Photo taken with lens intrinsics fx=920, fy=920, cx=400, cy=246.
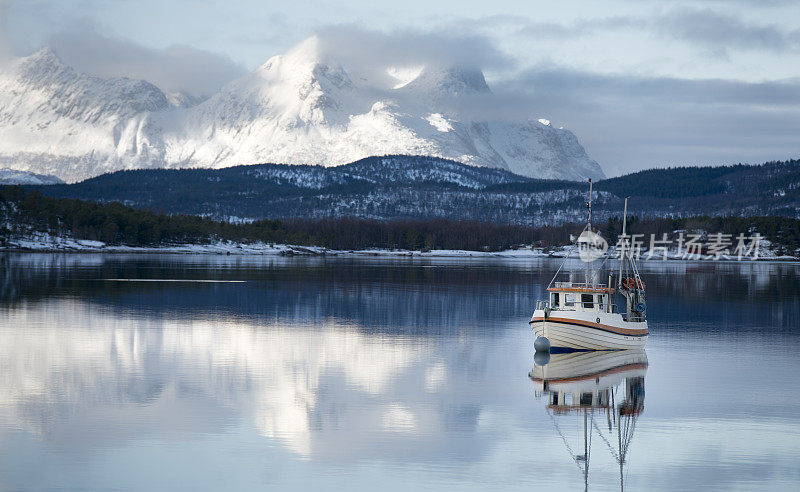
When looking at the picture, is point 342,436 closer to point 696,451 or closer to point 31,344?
point 696,451

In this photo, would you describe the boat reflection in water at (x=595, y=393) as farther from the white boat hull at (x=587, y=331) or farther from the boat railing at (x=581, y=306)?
the boat railing at (x=581, y=306)

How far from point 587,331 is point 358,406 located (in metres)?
19.1

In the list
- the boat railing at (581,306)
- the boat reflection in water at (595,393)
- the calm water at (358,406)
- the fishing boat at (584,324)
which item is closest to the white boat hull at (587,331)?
the fishing boat at (584,324)

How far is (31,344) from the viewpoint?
154 ft

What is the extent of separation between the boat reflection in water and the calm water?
0.81 feet

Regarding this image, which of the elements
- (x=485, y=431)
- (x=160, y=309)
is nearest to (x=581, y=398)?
(x=485, y=431)

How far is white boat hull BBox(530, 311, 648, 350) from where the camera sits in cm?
4869

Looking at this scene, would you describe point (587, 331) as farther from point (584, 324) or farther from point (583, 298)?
point (583, 298)

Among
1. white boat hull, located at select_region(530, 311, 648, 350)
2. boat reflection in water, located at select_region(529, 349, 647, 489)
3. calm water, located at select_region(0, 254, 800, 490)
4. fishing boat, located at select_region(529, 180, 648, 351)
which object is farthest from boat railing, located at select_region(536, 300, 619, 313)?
calm water, located at select_region(0, 254, 800, 490)

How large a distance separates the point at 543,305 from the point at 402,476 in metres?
26.7

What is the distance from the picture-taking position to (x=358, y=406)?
3356 cm

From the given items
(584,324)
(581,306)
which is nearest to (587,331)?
A: (584,324)

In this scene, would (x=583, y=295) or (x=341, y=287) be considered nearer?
(x=583, y=295)

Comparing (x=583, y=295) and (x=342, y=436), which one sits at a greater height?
(x=583, y=295)
